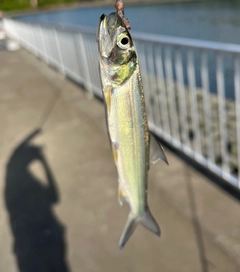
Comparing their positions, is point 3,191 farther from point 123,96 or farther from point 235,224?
point 123,96

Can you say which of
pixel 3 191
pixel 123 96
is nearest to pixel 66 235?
pixel 3 191

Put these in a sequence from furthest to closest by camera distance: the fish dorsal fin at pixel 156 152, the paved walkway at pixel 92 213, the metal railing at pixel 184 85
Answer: the metal railing at pixel 184 85
the paved walkway at pixel 92 213
the fish dorsal fin at pixel 156 152

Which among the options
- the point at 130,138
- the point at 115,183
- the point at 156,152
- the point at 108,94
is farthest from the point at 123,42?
the point at 115,183

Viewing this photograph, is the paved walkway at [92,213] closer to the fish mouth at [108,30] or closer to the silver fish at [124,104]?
the silver fish at [124,104]

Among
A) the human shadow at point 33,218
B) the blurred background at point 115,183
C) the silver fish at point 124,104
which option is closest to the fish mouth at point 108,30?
the silver fish at point 124,104

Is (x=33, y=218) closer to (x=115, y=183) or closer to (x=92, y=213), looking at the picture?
(x=92, y=213)

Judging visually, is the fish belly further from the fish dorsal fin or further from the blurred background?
the blurred background

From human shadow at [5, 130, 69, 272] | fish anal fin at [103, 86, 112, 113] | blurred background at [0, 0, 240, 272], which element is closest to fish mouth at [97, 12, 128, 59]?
fish anal fin at [103, 86, 112, 113]
